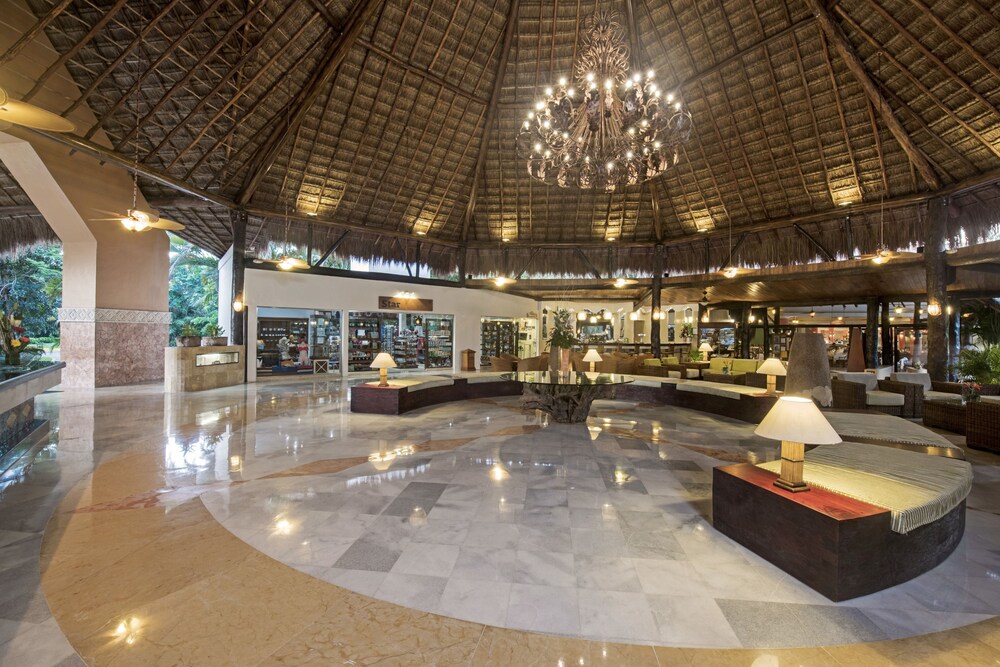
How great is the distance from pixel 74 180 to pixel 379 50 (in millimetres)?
7205

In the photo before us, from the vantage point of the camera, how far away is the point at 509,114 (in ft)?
39.8

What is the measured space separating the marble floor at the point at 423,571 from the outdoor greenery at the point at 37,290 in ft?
55.2

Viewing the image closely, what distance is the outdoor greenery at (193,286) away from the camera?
70.8 feet

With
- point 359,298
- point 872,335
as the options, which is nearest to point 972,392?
point 872,335

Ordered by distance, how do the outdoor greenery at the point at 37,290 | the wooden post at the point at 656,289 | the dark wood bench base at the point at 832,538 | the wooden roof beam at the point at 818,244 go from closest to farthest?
the dark wood bench base at the point at 832,538
the wooden roof beam at the point at 818,244
the wooden post at the point at 656,289
the outdoor greenery at the point at 37,290

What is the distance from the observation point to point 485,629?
2.17 meters

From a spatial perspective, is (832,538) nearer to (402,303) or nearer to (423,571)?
(423,571)

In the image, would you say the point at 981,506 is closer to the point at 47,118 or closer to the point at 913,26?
the point at 913,26

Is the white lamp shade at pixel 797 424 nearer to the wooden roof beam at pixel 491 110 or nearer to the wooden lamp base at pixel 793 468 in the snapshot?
the wooden lamp base at pixel 793 468

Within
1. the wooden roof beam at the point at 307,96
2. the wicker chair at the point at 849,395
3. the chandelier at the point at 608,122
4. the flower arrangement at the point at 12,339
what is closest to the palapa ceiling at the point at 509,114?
the wooden roof beam at the point at 307,96

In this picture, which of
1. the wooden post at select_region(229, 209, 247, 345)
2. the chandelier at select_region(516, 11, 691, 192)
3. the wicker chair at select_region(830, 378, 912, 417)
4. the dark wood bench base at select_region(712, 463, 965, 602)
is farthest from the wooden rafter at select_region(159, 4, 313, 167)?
the wicker chair at select_region(830, 378, 912, 417)

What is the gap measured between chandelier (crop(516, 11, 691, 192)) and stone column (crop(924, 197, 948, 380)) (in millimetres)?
8047

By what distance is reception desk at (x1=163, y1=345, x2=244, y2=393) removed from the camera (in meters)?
10.1

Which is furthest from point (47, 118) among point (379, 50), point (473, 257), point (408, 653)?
point (473, 257)
